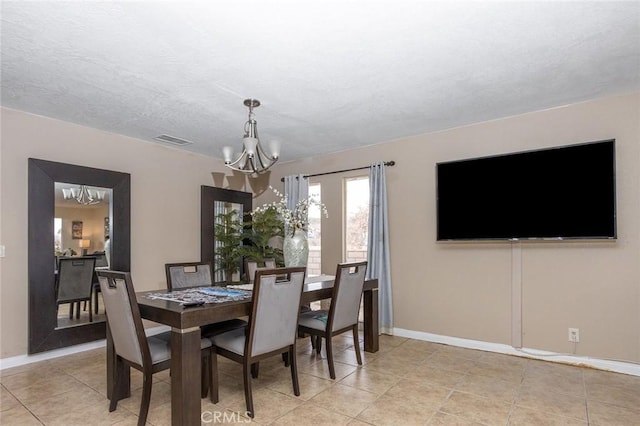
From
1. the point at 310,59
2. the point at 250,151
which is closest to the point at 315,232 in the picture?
the point at 250,151

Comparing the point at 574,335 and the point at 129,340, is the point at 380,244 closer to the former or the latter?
the point at 574,335

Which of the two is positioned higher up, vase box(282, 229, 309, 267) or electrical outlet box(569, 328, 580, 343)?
vase box(282, 229, 309, 267)

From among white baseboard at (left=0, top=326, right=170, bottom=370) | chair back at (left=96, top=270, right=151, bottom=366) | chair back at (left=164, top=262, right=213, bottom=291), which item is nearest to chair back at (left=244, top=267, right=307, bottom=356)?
chair back at (left=96, top=270, right=151, bottom=366)

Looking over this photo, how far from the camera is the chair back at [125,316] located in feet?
7.04

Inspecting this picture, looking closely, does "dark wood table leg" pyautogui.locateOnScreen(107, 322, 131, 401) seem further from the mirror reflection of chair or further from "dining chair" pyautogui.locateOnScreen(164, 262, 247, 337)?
the mirror reflection of chair

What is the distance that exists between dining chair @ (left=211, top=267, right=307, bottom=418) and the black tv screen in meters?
2.13

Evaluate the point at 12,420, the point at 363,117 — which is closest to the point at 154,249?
the point at 12,420

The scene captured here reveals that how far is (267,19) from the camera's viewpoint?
1996 mm

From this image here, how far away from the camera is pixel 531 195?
3441 mm

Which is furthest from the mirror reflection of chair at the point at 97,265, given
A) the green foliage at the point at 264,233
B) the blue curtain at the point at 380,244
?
the blue curtain at the point at 380,244

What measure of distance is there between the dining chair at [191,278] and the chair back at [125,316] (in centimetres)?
71

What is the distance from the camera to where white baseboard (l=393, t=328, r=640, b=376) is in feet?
10.1

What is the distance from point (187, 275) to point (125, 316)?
3.98 ft

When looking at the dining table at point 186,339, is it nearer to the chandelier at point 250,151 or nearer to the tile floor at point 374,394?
the tile floor at point 374,394
